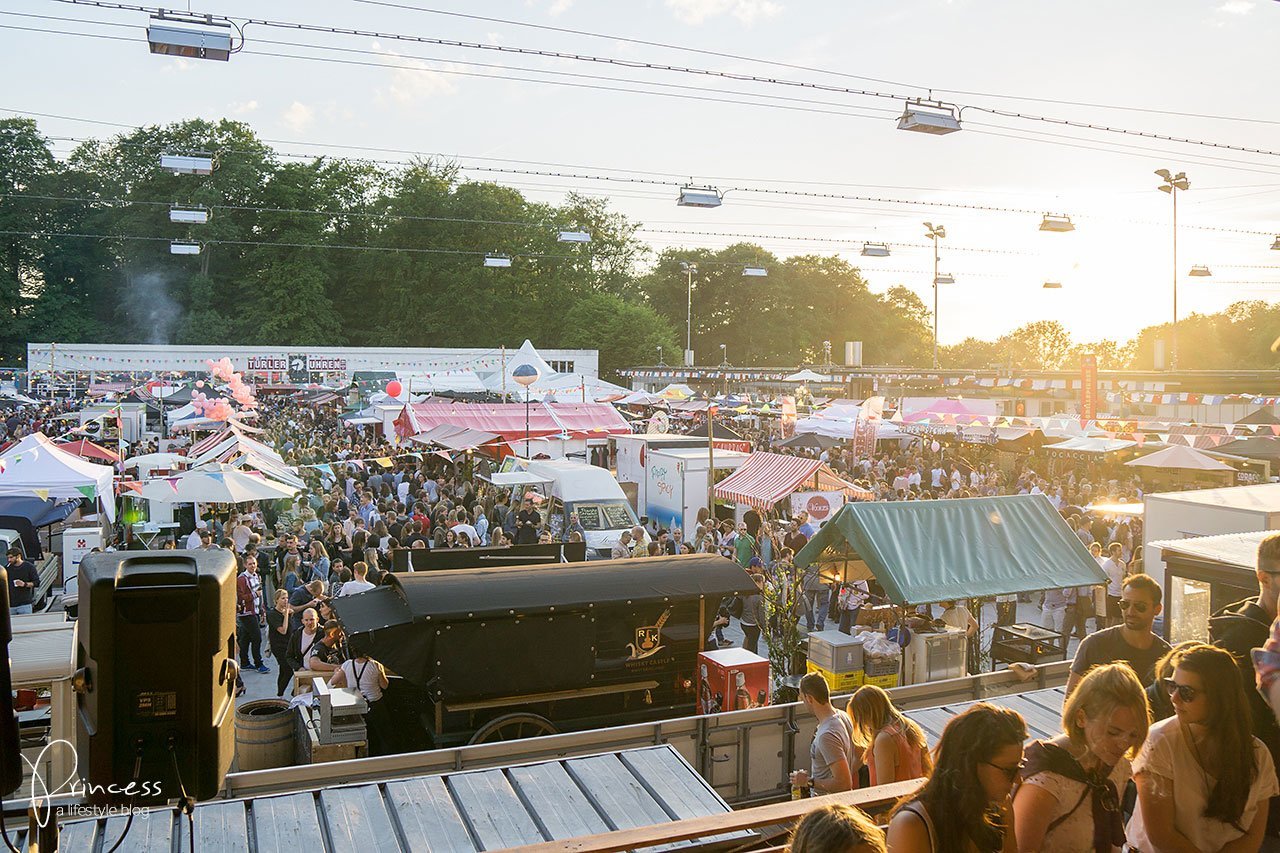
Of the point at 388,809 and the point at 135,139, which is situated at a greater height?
the point at 135,139

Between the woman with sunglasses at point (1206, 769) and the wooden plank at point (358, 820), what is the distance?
121 inches

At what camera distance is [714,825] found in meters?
3.26

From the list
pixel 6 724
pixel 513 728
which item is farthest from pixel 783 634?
pixel 6 724

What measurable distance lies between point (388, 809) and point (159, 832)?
39.6 inches

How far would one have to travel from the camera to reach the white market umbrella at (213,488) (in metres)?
12.9

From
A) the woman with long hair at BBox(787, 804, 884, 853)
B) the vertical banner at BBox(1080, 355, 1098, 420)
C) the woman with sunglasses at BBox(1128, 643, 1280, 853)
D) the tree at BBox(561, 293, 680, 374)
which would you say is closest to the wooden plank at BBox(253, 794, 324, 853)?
the woman with long hair at BBox(787, 804, 884, 853)

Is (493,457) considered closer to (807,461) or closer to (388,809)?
(807,461)

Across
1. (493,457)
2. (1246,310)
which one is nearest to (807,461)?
(493,457)

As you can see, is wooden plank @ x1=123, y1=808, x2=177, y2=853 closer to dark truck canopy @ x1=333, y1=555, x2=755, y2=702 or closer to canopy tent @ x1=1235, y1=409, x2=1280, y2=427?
dark truck canopy @ x1=333, y1=555, x2=755, y2=702

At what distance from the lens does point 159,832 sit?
418cm

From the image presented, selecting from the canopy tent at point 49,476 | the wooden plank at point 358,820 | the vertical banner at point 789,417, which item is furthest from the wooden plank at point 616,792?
the vertical banner at point 789,417

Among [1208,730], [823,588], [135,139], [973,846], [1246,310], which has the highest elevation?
[135,139]

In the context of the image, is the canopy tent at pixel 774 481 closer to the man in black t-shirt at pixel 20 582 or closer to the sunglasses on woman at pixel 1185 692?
the man in black t-shirt at pixel 20 582

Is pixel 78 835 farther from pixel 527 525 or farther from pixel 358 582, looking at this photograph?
pixel 527 525
